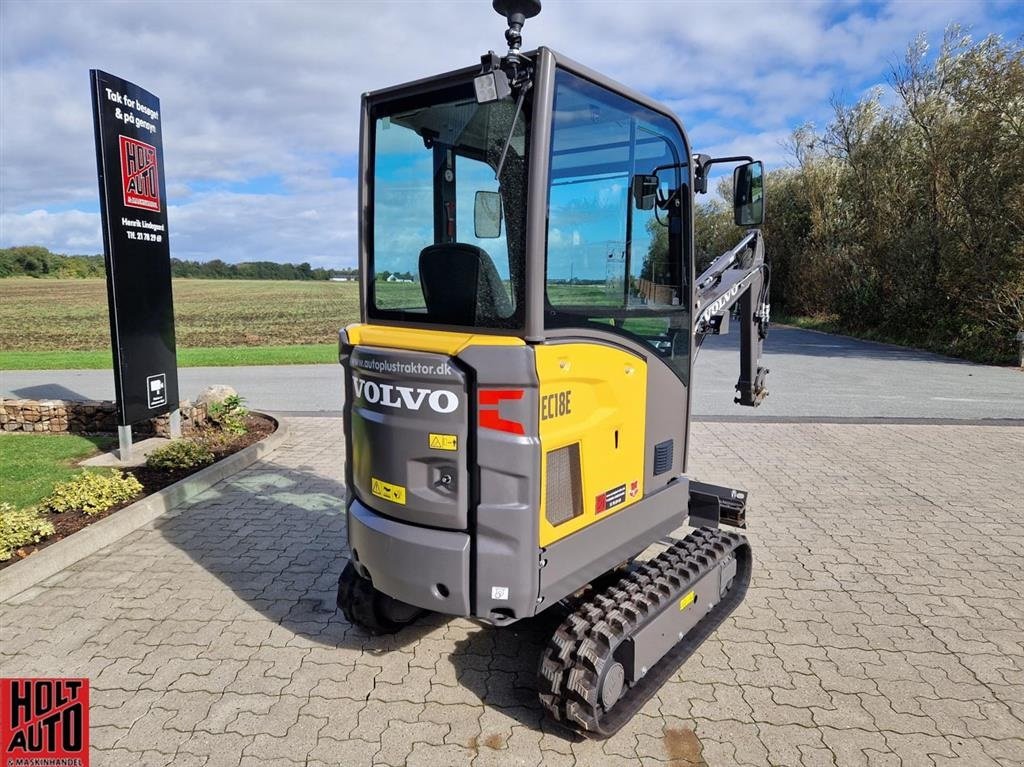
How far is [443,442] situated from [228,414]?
20.8ft

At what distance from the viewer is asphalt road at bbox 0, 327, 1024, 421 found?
34.4ft

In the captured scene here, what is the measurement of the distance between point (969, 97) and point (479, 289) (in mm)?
18925

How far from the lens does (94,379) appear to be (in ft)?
43.9

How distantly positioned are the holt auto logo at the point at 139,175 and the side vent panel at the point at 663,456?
5.88 m

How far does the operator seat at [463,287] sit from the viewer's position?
9.52ft

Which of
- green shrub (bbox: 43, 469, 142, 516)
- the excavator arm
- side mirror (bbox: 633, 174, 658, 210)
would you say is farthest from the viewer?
green shrub (bbox: 43, 469, 142, 516)

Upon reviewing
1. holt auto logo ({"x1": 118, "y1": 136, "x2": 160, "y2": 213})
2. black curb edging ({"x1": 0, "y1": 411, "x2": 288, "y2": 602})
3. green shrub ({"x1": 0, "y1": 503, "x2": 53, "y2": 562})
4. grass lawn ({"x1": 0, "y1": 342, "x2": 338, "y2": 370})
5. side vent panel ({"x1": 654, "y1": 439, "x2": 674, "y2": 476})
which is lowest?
black curb edging ({"x1": 0, "y1": 411, "x2": 288, "y2": 602})

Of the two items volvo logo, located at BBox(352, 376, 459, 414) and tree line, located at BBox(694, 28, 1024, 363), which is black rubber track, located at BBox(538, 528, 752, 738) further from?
tree line, located at BBox(694, 28, 1024, 363)

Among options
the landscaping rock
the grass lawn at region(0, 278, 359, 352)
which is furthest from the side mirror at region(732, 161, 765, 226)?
the grass lawn at region(0, 278, 359, 352)

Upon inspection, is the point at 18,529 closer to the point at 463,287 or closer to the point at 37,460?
the point at 37,460

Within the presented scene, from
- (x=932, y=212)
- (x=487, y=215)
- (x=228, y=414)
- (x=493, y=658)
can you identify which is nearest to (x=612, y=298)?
(x=487, y=215)

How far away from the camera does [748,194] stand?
13.5 ft

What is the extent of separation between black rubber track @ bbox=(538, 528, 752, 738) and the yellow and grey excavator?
1cm

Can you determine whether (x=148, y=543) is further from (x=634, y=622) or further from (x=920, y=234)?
(x=920, y=234)
